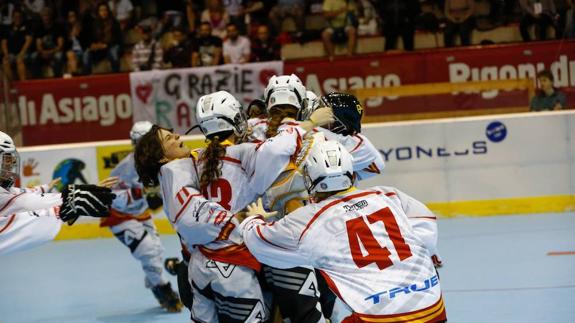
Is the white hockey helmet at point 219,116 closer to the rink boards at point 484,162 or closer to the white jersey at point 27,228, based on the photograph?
the white jersey at point 27,228

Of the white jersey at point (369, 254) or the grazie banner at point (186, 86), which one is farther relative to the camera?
the grazie banner at point (186, 86)

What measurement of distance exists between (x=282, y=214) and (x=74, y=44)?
11343 millimetres

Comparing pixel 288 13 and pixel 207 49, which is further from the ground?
pixel 288 13

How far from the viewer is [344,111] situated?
5992 mm

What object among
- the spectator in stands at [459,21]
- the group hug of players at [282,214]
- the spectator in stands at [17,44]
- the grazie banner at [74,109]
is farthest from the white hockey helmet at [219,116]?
the spectator in stands at [17,44]

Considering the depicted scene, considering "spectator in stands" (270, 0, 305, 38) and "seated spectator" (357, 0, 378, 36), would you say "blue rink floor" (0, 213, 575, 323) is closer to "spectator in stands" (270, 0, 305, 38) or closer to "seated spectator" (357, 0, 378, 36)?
"seated spectator" (357, 0, 378, 36)

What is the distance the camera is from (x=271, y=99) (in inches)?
244

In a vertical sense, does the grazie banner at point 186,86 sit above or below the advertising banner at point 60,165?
above

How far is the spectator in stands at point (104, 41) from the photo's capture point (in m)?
16.3

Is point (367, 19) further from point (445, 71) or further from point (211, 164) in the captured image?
point (211, 164)

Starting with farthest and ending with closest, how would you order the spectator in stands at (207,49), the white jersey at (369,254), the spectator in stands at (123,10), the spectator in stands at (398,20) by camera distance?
the spectator in stands at (123,10) → the spectator in stands at (207,49) → the spectator in stands at (398,20) → the white jersey at (369,254)

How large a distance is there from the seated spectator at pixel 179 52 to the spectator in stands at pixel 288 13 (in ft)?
4.78

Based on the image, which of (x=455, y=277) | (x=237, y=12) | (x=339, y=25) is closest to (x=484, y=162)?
(x=455, y=277)

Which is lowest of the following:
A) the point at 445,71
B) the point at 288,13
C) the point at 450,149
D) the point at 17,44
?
the point at 450,149
